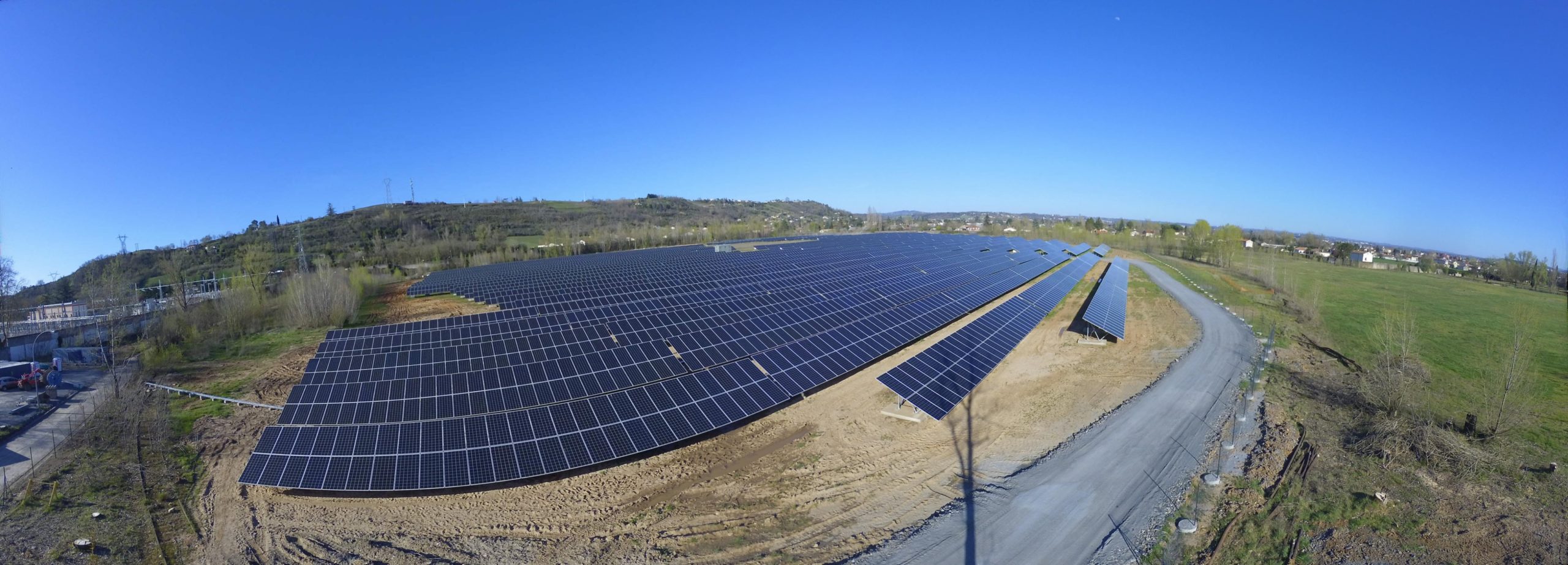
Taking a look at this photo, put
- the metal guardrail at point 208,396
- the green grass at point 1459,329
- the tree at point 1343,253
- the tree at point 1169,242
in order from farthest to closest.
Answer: the tree at point 1169,242, the tree at point 1343,253, the metal guardrail at point 208,396, the green grass at point 1459,329

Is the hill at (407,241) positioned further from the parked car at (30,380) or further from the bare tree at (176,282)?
the parked car at (30,380)

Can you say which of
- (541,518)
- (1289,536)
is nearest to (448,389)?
(541,518)

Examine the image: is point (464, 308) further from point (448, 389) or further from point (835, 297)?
point (835, 297)

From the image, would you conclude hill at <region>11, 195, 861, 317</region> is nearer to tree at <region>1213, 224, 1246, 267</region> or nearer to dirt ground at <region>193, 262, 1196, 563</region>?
dirt ground at <region>193, 262, 1196, 563</region>

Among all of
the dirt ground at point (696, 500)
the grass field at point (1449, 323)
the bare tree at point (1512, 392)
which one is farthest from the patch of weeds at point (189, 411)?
the grass field at point (1449, 323)

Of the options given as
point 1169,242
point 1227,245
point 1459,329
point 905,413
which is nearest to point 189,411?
point 905,413

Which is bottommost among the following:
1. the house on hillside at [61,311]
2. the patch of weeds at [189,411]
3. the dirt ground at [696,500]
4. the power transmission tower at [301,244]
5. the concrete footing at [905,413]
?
the dirt ground at [696,500]

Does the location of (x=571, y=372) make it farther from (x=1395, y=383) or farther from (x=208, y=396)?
(x=1395, y=383)
